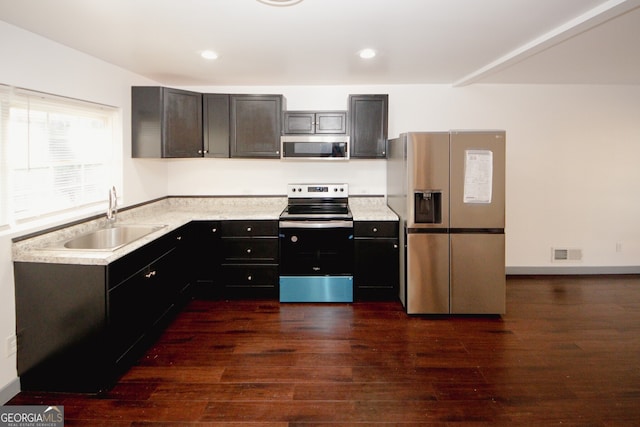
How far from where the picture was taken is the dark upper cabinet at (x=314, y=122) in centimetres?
416

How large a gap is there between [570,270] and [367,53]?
144 inches

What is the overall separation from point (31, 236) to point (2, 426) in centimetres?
108

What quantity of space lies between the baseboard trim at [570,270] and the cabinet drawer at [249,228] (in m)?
2.89

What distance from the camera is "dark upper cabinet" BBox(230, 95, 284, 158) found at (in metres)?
4.13

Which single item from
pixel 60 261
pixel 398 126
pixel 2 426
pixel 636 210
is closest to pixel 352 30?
pixel 398 126

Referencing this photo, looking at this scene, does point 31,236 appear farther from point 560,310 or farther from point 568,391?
point 560,310

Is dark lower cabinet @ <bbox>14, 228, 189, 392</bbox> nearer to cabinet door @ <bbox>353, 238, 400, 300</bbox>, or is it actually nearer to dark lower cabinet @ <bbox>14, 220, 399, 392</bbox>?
dark lower cabinet @ <bbox>14, 220, 399, 392</bbox>

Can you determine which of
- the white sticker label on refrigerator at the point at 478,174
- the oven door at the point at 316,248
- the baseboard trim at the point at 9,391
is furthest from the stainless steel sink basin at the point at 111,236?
the white sticker label on refrigerator at the point at 478,174

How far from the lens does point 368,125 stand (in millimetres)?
4164

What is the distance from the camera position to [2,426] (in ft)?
7.04

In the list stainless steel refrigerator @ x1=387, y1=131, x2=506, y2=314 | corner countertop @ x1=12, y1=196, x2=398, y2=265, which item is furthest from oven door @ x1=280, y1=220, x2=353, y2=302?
stainless steel refrigerator @ x1=387, y1=131, x2=506, y2=314

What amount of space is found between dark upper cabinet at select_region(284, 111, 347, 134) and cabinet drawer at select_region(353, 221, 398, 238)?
1039mm

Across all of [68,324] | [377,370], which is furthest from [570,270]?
[68,324]

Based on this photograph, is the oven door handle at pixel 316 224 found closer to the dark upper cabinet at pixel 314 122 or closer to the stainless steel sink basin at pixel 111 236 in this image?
the dark upper cabinet at pixel 314 122
